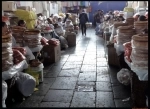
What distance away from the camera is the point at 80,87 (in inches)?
194

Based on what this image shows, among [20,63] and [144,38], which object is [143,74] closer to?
[144,38]

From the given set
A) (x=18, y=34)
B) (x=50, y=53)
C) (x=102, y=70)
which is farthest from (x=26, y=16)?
(x=102, y=70)

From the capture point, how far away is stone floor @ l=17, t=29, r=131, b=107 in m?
4.12

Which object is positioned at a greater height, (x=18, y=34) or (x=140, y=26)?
(x=140, y=26)

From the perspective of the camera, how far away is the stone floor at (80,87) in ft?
13.5

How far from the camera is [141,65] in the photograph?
3393mm

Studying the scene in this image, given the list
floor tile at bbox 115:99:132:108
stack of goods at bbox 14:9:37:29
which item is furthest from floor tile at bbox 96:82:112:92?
stack of goods at bbox 14:9:37:29

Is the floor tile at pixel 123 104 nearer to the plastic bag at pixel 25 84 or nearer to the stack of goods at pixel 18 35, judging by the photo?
the plastic bag at pixel 25 84

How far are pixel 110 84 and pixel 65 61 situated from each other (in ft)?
9.00

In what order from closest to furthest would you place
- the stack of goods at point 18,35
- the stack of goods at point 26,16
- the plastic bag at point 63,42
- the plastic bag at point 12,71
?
the plastic bag at point 12,71
the stack of goods at point 18,35
the stack of goods at point 26,16
the plastic bag at point 63,42

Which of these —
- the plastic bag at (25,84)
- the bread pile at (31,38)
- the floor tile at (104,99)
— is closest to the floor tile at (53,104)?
the plastic bag at (25,84)

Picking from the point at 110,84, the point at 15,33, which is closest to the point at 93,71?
the point at 110,84

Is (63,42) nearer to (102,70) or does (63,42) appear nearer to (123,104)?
(102,70)

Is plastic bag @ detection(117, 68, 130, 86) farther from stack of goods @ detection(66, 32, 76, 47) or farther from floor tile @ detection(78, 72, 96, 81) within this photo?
stack of goods @ detection(66, 32, 76, 47)
